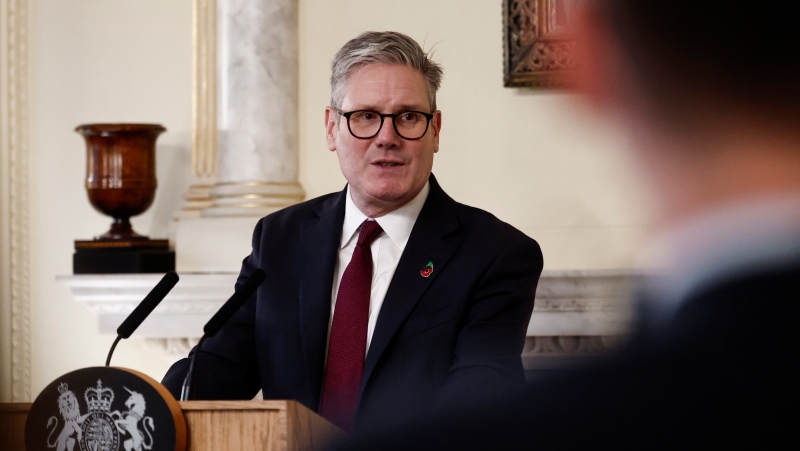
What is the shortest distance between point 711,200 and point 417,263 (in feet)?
6.80

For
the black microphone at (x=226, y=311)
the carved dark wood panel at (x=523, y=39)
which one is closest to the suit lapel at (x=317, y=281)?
the black microphone at (x=226, y=311)

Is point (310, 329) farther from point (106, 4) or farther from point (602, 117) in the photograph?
point (106, 4)

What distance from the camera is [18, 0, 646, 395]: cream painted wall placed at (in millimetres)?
4906

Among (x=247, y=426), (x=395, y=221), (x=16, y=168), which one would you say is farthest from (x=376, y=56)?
(x=16, y=168)

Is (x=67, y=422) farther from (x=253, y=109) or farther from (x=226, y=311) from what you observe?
(x=253, y=109)

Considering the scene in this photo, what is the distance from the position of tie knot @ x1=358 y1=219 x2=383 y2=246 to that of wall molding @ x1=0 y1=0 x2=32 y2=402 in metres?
3.10

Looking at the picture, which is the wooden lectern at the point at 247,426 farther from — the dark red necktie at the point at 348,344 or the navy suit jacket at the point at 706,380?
the navy suit jacket at the point at 706,380

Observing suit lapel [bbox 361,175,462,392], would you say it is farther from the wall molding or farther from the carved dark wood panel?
the wall molding

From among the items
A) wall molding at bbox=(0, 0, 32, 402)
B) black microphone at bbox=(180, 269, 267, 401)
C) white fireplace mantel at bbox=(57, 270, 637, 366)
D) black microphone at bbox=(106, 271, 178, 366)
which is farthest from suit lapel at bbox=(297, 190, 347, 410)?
wall molding at bbox=(0, 0, 32, 402)

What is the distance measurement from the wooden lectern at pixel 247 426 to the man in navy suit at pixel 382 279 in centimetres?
Answer: 78

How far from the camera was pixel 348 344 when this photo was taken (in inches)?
99.2

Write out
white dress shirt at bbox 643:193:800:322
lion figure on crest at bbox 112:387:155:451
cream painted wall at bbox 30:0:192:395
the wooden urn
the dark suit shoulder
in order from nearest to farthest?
1. white dress shirt at bbox 643:193:800:322
2. lion figure on crest at bbox 112:387:155:451
3. the dark suit shoulder
4. the wooden urn
5. cream painted wall at bbox 30:0:192:395

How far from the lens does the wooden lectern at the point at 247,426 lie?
5.19 feet

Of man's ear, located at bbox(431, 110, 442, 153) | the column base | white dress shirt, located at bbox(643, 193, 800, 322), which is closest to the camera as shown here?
white dress shirt, located at bbox(643, 193, 800, 322)
